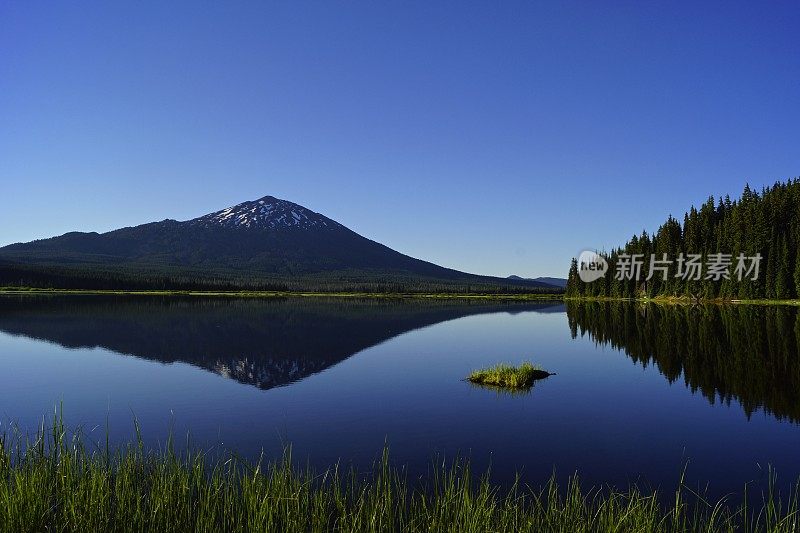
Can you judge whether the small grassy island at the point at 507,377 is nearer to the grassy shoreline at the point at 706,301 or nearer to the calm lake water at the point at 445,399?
the calm lake water at the point at 445,399

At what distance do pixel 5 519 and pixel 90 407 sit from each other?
57.0 ft

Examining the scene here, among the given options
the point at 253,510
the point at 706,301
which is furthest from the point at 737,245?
the point at 253,510

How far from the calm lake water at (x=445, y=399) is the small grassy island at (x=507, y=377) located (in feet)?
3.60

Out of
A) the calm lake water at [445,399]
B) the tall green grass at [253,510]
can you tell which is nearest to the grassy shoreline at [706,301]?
the calm lake water at [445,399]

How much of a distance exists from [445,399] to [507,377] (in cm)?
617

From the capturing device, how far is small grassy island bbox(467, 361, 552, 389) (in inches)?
1230

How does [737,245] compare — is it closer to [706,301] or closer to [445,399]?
[706,301]

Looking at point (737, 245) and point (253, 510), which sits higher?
point (737, 245)

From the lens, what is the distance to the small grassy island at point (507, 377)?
31233mm

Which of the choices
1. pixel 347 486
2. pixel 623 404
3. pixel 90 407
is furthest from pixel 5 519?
pixel 623 404

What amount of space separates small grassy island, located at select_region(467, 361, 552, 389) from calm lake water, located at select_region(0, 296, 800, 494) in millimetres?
1096

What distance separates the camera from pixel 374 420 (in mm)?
22422

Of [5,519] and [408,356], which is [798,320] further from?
[5,519]

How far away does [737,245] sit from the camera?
115 m
